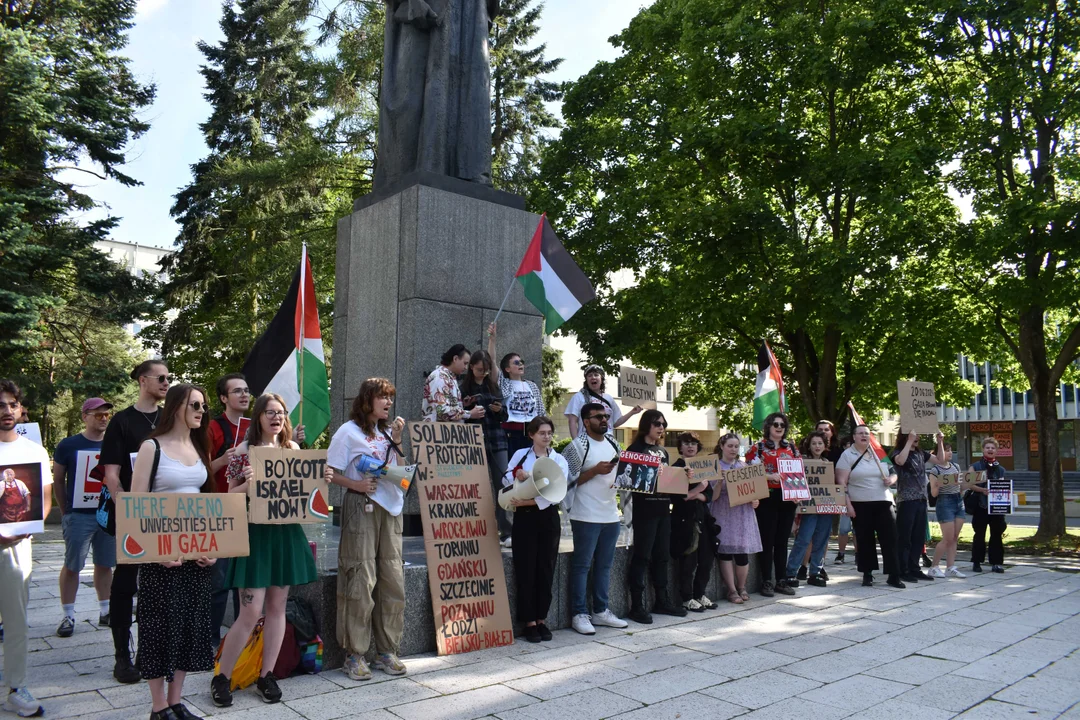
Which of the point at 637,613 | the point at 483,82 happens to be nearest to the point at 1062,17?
the point at 483,82

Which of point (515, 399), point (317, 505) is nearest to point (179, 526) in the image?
point (317, 505)

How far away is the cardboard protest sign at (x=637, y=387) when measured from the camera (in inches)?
344

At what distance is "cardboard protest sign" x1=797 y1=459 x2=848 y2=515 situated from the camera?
9836 mm

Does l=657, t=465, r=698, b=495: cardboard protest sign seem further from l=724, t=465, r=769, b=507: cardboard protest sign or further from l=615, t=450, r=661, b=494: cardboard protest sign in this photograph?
l=724, t=465, r=769, b=507: cardboard protest sign

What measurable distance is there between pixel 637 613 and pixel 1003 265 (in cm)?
1306

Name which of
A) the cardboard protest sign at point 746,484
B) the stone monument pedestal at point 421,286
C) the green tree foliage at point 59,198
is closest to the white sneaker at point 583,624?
the stone monument pedestal at point 421,286

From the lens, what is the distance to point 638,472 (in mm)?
7453

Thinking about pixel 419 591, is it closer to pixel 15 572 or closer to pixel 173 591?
pixel 173 591

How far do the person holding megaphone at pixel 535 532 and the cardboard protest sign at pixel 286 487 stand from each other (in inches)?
70.1

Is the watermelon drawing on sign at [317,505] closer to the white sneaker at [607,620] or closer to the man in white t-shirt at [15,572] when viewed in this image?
the man in white t-shirt at [15,572]

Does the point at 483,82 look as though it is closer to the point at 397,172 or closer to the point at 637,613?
the point at 397,172

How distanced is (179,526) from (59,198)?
18948 mm

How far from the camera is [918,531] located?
11.1 m

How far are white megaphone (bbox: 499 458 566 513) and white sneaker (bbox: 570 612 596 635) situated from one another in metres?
1.23
